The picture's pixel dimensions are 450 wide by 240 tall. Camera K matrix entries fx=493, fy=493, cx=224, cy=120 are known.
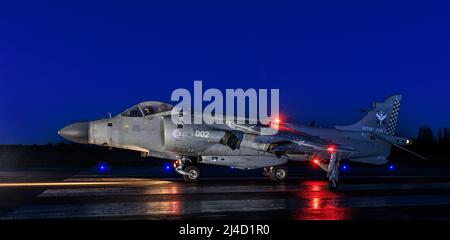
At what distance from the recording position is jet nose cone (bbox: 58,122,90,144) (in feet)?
62.8

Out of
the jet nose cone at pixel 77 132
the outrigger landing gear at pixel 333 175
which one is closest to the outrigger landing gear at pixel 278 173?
the outrigger landing gear at pixel 333 175

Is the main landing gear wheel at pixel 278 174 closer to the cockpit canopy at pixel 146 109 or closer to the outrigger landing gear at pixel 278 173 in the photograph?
the outrigger landing gear at pixel 278 173

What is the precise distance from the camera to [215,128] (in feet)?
64.1

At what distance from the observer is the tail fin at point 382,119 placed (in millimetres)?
21422

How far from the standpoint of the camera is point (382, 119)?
21.4 metres

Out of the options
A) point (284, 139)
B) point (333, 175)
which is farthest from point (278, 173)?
point (333, 175)

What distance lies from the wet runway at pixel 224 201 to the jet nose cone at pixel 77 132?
1.72 m

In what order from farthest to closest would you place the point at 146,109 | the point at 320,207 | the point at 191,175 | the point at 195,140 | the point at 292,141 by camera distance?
the point at 146,109, the point at 191,175, the point at 195,140, the point at 292,141, the point at 320,207

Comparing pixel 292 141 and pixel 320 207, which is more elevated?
pixel 292 141

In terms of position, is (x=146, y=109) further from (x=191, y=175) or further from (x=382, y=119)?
(x=382, y=119)

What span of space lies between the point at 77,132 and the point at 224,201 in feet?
26.2

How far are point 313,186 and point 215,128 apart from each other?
4.41 m
